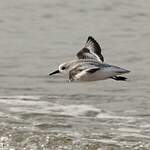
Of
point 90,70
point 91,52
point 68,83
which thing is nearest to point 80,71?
point 90,70

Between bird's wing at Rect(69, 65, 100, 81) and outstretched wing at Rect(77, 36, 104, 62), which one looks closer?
bird's wing at Rect(69, 65, 100, 81)

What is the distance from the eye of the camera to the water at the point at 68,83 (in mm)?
9930

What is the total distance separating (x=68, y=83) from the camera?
1320 cm

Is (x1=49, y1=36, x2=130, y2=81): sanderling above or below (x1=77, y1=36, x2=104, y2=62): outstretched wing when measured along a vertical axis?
below

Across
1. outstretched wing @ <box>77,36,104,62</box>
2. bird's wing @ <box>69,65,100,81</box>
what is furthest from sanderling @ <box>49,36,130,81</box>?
outstretched wing @ <box>77,36,104,62</box>

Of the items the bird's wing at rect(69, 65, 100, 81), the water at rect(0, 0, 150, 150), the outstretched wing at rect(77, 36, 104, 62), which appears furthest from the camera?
the outstretched wing at rect(77, 36, 104, 62)

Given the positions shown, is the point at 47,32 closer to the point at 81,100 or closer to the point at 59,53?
the point at 59,53

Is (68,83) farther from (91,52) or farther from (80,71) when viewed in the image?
(80,71)

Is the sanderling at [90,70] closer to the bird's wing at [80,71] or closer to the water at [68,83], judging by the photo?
the bird's wing at [80,71]

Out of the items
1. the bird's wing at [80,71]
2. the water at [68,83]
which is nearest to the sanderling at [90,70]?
the bird's wing at [80,71]

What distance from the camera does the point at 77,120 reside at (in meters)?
10.8

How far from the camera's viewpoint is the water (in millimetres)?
9930

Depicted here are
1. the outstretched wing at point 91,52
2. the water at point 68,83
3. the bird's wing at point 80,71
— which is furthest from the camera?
the outstretched wing at point 91,52

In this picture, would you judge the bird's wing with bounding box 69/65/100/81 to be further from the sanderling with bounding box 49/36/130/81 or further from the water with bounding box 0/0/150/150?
the water with bounding box 0/0/150/150
